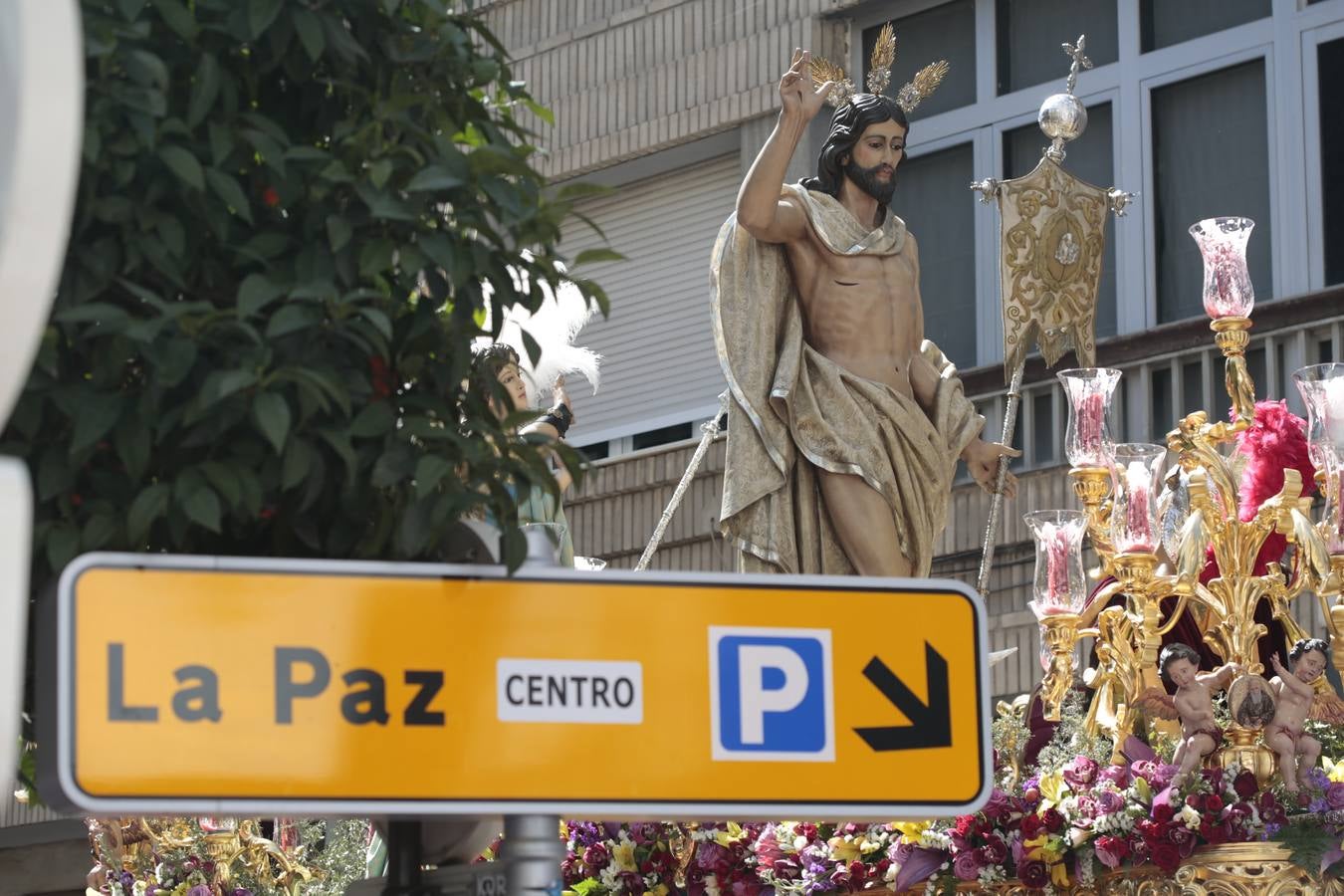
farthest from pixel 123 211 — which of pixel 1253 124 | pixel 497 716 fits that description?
pixel 1253 124

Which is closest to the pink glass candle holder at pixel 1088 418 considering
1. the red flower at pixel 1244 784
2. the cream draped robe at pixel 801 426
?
the cream draped robe at pixel 801 426

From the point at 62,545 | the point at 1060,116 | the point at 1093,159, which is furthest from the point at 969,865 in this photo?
the point at 1093,159

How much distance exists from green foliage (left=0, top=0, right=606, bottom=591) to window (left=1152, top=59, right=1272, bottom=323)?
1137 cm

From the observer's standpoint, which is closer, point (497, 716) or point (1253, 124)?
point (497, 716)

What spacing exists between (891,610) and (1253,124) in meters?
12.1

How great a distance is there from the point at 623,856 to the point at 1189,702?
1.85 metres

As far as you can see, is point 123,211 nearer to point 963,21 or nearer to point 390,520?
point 390,520

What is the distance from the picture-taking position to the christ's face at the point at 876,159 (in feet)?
26.6

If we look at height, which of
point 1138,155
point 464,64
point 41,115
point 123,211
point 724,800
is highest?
point 1138,155

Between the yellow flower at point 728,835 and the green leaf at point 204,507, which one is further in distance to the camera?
the yellow flower at point 728,835

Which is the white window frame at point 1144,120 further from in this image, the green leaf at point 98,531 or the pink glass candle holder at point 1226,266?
the green leaf at point 98,531

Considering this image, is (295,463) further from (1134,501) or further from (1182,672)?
(1134,501)

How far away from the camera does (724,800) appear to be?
206 cm

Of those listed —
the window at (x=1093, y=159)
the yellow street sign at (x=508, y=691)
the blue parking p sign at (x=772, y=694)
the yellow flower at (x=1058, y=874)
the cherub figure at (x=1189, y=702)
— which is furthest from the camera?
the window at (x=1093, y=159)
